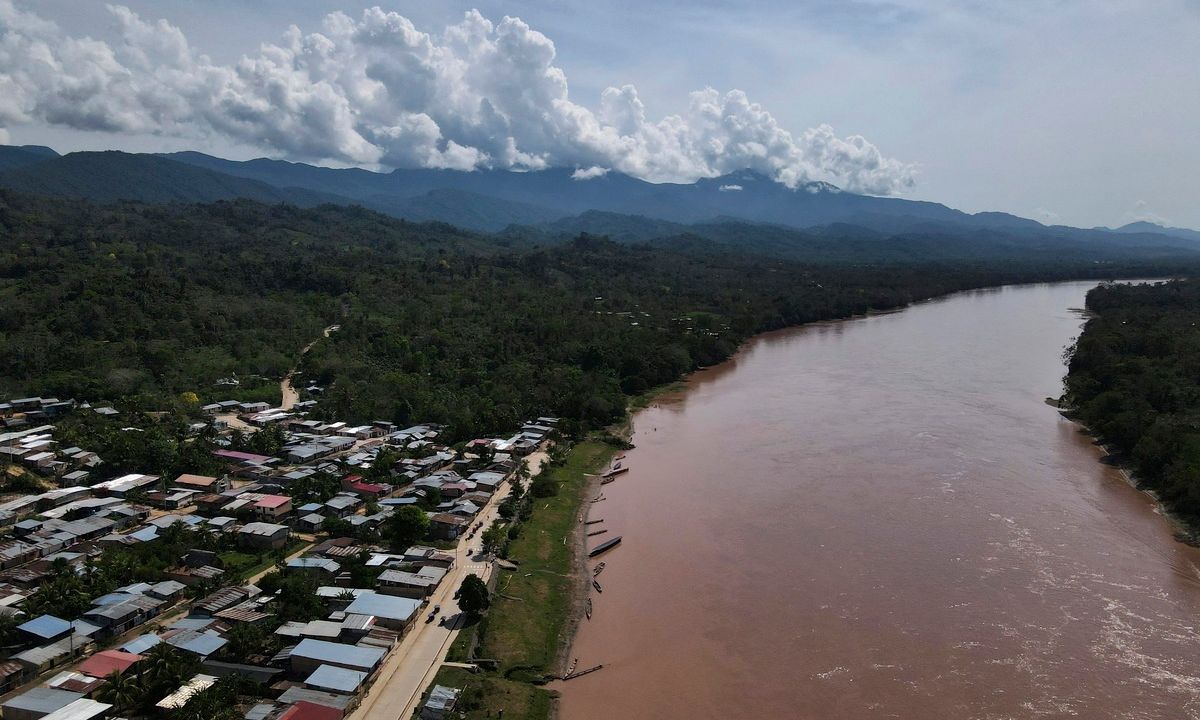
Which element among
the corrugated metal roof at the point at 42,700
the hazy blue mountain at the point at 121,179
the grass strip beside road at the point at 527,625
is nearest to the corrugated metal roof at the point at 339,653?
the grass strip beside road at the point at 527,625

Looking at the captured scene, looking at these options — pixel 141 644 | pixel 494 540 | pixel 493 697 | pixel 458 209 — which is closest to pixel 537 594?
pixel 494 540

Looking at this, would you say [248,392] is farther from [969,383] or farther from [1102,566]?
[969,383]

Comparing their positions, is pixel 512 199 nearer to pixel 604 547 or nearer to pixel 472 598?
pixel 604 547

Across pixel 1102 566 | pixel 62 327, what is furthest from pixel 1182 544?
pixel 62 327

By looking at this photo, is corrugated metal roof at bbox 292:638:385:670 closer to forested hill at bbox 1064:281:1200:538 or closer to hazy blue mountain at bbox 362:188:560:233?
forested hill at bbox 1064:281:1200:538

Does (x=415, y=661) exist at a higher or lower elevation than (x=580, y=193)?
lower

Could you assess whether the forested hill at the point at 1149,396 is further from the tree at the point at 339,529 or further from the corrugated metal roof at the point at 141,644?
→ the corrugated metal roof at the point at 141,644
